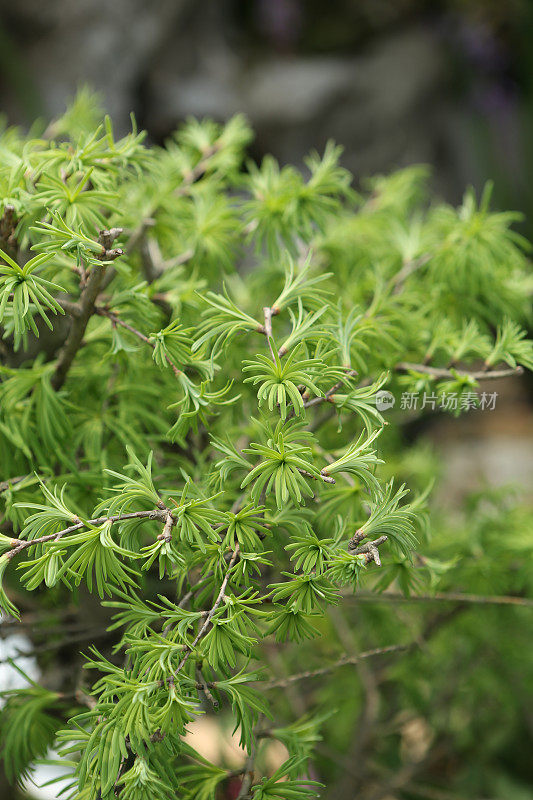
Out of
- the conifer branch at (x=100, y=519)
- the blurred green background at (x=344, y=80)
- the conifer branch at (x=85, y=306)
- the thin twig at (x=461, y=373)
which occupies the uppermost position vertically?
the conifer branch at (x=85, y=306)

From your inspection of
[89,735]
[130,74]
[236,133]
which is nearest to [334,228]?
[236,133]

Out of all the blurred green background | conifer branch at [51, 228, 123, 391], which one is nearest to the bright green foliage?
conifer branch at [51, 228, 123, 391]

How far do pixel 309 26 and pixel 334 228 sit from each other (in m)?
1.82

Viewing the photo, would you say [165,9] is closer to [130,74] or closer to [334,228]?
[130,74]

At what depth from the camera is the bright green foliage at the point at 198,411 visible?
1.24 ft

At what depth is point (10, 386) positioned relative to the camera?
19.2 inches

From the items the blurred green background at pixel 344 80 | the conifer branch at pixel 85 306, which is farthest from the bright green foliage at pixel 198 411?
the blurred green background at pixel 344 80

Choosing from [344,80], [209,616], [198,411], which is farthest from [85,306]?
[344,80]

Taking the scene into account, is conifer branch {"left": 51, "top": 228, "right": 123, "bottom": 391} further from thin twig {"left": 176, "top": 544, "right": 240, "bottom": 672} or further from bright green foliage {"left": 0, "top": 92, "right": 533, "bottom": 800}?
thin twig {"left": 176, "top": 544, "right": 240, "bottom": 672}

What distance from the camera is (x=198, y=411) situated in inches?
16.7

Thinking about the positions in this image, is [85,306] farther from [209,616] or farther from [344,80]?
[344,80]

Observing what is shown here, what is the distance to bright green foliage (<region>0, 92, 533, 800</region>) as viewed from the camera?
379mm

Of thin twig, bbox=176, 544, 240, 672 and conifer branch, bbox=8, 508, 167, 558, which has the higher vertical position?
conifer branch, bbox=8, 508, 167, 558

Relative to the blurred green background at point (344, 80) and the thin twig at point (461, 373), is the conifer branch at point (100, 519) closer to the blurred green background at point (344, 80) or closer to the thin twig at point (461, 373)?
the thin twig at point (461, 373)
